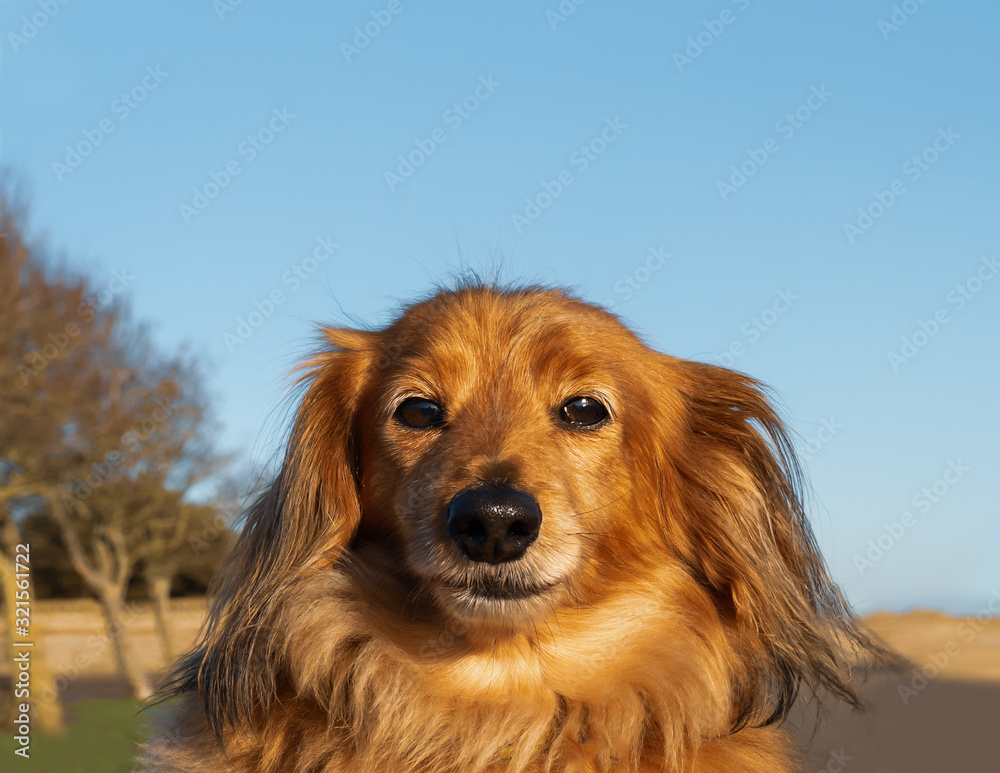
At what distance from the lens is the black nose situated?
10.5 feet

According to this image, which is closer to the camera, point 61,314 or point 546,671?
point 546,671

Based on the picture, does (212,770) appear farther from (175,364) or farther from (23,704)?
(175,364)

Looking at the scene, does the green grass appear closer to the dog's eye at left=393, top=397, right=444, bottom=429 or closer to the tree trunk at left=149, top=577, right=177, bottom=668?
the tree trunk at left=149, top=577, right=177, bottom=668

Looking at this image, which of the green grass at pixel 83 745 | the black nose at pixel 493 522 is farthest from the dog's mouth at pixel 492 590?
the green grass at pixel 83 745

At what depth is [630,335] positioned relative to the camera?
4.26m

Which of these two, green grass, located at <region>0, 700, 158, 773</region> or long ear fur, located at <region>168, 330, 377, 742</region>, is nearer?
long ear fur, located at <region>168, 330, 377, 742</region>

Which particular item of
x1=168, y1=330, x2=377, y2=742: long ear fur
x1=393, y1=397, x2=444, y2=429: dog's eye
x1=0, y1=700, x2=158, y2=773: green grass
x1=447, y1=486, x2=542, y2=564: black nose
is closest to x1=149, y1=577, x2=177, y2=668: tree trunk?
x1=0, y1=700, x2=158, y2=773: green grass

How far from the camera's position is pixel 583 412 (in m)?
3.84

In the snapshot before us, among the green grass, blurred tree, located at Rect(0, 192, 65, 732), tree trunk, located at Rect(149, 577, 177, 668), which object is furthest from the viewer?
tree trunk, located at Rect(149, 577, 177, 668)

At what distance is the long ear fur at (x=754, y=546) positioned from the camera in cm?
376

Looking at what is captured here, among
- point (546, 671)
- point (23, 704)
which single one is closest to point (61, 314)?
point (23, 704)

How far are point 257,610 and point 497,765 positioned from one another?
1157 mm

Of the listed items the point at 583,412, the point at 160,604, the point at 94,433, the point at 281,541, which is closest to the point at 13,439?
the point at 94,433

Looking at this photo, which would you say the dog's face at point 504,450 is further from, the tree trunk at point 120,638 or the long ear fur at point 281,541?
the tree trunk at point 120,638
